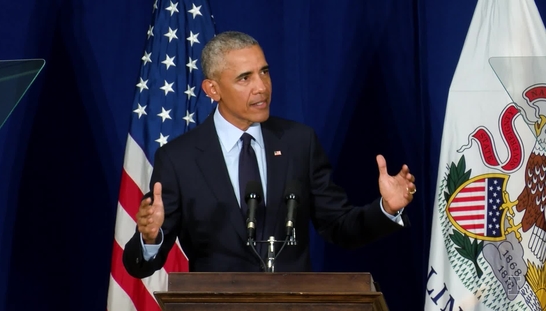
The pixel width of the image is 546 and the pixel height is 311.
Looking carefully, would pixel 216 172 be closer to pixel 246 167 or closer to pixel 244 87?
pixel 246 167

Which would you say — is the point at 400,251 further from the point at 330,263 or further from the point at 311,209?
the point at 311,209

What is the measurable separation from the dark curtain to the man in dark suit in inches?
53.0

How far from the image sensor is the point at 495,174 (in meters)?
4.23

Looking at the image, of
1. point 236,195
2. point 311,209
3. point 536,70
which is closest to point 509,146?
point 536,70

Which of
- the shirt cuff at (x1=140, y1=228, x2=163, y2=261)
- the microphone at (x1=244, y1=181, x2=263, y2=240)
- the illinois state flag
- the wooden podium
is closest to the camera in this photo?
the wooden podium

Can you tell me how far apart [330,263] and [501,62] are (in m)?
1.38

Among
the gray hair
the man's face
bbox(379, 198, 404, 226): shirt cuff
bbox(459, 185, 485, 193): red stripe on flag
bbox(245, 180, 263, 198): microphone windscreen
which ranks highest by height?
the gray hair

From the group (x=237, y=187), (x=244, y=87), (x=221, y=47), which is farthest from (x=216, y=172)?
(x=221, y=47)

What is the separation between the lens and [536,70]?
4184mm

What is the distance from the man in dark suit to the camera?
3.23m

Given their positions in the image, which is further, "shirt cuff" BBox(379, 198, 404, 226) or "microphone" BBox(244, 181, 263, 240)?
"shirt cuff" BBox(379, 198, 404, 226)

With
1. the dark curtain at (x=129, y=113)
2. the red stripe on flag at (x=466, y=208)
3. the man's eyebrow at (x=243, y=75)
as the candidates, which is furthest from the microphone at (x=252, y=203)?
the dark curtain at (x=129, y=113)

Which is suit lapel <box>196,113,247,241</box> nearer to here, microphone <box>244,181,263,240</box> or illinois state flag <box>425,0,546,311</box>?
microphone <box>244,181,263,240</box>

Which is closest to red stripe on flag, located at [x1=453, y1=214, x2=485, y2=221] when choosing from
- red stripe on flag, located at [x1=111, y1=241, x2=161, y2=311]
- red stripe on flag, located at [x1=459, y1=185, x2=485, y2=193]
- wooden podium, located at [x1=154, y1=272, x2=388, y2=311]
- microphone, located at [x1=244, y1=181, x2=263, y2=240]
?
red stripe on flag, located at [x1=459, y1=185, x2=485, y2=193]
